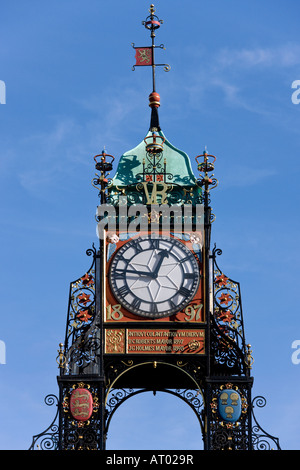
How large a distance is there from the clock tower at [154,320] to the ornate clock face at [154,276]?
0.02 metres

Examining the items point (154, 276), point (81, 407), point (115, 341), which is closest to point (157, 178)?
point (154, 276)

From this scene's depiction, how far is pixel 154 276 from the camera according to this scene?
49188mm

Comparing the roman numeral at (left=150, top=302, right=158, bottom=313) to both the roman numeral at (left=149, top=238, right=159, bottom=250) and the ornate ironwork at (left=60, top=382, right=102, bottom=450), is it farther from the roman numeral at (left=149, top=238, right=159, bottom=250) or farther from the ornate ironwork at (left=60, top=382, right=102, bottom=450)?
the ornate ironwork at (left=60, top=382, right=102, bottom=450)

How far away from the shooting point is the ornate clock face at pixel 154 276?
161 feet

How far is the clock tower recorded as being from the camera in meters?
48.1

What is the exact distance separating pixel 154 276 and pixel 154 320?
1.00 meters

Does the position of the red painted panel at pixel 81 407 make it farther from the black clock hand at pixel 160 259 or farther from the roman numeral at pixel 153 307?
the black clock hand at pixel 160 259

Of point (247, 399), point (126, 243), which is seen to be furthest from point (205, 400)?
point (126, 243)

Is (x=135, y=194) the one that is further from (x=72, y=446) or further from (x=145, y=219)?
(x=72, y=446)

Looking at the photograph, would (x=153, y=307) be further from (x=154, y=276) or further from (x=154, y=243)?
(x=154, y=243)

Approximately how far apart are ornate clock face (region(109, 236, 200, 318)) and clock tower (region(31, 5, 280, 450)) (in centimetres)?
A: 2

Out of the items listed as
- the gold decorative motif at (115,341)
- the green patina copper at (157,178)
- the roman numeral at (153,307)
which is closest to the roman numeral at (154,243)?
the green patina copper at (157,178)

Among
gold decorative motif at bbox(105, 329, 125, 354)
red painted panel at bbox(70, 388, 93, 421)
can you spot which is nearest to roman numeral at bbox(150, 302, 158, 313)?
gold decorative motif at bbox(105, 329, 125, 354)
